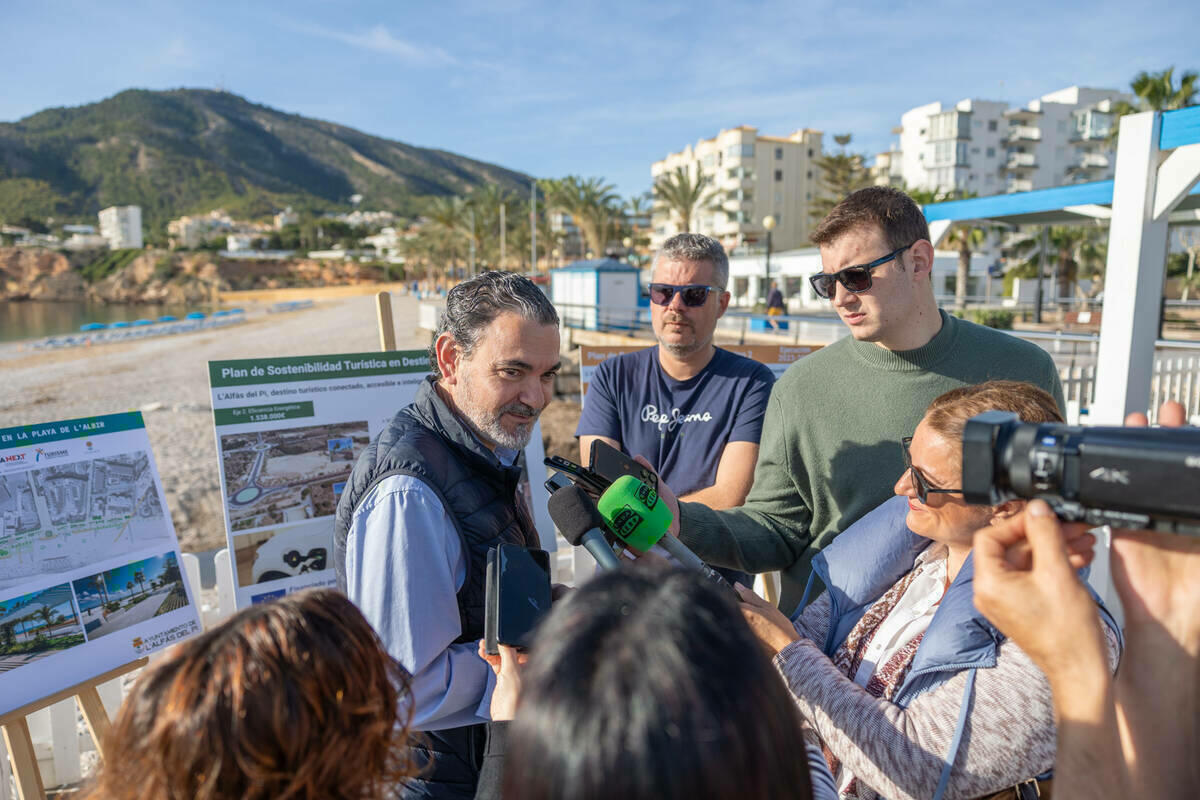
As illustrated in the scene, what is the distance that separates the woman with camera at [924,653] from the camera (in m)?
1.36

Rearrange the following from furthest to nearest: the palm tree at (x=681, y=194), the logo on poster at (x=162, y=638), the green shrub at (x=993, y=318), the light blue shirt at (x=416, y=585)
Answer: the palm tree at (x=681, y=194), the green shrub at (x=993, y=318), the logo on poster at (x=162, y=638), the light blue shirt at (x=416, y=585)

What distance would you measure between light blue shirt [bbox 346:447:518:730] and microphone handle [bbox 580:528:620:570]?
460 mm

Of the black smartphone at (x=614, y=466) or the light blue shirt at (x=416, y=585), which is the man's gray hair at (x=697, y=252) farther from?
the light blue shirt at (x=416, y=585)

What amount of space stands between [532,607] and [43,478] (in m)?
2.18

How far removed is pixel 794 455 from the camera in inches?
101

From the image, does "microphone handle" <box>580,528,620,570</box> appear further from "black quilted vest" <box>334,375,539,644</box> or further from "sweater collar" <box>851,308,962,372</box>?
"sweater collar" <box>851,308,962,372</box>

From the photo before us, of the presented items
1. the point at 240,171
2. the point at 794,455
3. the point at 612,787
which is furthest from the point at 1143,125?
the point at 240,171

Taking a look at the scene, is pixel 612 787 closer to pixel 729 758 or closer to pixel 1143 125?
pixel 729 758

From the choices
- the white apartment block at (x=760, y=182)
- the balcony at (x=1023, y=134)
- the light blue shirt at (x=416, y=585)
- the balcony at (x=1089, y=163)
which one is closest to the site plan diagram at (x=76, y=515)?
the light blue shirt at (x=416, y=585)

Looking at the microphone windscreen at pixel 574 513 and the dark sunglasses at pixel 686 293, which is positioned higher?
the dark sunglasses at pixel 686 293

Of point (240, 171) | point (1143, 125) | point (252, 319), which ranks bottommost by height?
point (252, 319)

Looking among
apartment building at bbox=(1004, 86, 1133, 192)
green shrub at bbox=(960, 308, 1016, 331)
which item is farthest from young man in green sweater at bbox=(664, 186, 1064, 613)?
apartment building at bbox=(1004, 86, 1133, 192)

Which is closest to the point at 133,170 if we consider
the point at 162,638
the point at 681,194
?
the point at 681,194

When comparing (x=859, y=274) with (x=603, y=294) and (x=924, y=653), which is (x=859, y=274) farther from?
(x=603, y=294)
